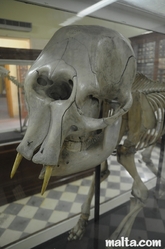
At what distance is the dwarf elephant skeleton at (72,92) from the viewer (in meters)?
0.67

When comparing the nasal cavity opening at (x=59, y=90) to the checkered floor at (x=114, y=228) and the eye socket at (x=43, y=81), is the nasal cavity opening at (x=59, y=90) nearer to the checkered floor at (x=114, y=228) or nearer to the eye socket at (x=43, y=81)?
the eye socket at (x=43, y=81)

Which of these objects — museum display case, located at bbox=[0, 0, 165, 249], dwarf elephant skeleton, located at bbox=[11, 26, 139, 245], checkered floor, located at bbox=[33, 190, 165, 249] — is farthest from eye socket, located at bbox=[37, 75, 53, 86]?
checkered floor, located at bbox=[33, 190, 165, 249]

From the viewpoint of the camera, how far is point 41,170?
0.84 m

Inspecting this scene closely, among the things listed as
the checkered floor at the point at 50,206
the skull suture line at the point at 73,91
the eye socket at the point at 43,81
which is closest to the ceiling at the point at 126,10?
the skull suture line at the point at 73,91

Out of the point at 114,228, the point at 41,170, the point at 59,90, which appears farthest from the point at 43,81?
the point at 114,228

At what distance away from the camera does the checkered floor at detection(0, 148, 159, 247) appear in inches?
59.9

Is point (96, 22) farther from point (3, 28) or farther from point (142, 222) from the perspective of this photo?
point (142, 222)

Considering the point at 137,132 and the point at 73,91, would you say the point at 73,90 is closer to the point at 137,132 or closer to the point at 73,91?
the point at 73,91

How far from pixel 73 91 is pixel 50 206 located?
57.8 inches

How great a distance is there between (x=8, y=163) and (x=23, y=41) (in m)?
0.99

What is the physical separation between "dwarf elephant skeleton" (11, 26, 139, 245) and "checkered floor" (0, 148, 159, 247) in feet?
3.28

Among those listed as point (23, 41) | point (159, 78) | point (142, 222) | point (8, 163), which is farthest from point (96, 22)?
point (142, 222)

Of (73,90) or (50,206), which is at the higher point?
(73,90)

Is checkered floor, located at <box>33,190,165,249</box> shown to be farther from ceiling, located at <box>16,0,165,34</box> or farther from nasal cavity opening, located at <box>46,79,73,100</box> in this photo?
ceiling, located at <box>16,0,165,34</box>
